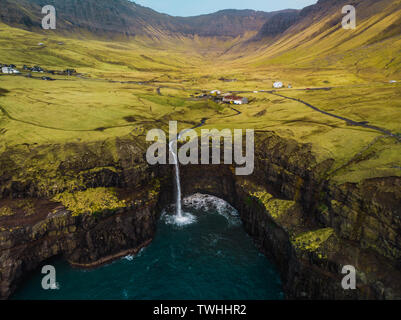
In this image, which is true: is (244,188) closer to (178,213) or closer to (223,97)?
(178,213)

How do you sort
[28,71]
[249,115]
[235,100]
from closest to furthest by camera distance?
[249,115], [235,100], [28,71]

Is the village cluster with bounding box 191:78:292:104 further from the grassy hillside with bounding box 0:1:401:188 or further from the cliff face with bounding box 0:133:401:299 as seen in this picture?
the cliff face with bounding box 0:133:401:299

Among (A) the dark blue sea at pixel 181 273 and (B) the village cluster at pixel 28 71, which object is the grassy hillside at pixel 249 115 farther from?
(A) the dark blue sea at pixel 181 273

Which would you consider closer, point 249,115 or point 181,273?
point 181,273

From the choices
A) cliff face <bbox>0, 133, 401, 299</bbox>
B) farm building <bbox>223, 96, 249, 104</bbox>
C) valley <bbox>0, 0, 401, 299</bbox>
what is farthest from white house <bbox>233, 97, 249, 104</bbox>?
cliff face <bbox>0, 133, 401, 299</bbox>

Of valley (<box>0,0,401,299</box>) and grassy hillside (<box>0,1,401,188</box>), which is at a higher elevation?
grassy hillside (<box>0,1,401,188</box>)

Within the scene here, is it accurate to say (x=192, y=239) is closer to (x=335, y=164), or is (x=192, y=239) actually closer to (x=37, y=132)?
(x=335, y=164)

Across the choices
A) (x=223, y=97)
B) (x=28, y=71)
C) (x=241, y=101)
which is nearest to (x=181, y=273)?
(x=241, y=101)

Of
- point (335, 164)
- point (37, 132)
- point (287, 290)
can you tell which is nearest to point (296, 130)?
point (335, 164)
